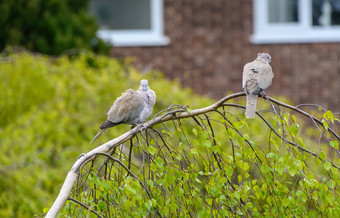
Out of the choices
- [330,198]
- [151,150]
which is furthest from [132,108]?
[330,198]

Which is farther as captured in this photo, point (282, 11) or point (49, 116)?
point (282, 11)

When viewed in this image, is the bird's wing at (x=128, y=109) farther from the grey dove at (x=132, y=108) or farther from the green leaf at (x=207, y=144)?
the green leaf at (x=207, y=144)

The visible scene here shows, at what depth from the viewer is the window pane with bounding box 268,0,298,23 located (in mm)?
10695

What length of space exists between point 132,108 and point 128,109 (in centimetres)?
2

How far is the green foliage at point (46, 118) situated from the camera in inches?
203

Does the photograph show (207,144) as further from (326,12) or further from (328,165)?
(326,12)

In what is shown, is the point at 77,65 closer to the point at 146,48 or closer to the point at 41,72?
the point at 41,72

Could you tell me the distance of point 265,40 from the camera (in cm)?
1027

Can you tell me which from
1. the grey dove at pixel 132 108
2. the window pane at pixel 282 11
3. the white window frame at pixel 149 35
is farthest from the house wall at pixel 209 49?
the grey dove at pixel 132 108

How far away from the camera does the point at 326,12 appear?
423 inches

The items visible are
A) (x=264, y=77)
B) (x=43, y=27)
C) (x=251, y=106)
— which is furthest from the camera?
(x=43, y=27)

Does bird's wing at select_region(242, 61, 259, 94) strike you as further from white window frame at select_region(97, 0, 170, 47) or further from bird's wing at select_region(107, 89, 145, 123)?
white window frame at select_region(97, 0, 170, 47)

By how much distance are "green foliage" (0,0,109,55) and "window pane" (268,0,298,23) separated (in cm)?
369

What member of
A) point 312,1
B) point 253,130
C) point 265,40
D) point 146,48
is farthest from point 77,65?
point 312,1
